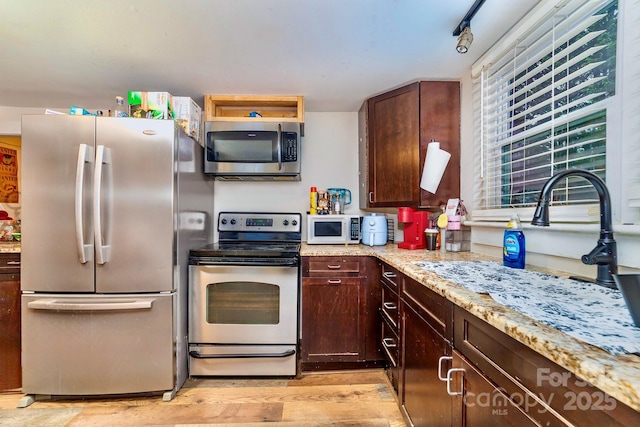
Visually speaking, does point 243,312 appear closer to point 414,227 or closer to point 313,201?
point 313,201

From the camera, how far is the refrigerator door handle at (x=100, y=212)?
153cm

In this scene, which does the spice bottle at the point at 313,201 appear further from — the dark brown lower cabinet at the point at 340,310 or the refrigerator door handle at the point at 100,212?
the refrigerator door handle at the point at 100,212

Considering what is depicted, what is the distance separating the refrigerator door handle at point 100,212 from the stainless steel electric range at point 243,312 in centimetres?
47

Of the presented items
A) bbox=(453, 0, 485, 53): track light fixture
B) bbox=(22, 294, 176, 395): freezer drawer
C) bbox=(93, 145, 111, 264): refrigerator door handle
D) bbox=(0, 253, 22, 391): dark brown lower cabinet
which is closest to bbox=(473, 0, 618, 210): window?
bbox=(453, 0, 485, 53): track light fixture

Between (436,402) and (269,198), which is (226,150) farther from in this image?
(436,402)

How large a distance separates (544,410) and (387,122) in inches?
74.6

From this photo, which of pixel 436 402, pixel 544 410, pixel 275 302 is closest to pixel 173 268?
pixel 275 302

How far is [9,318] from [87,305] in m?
0.58

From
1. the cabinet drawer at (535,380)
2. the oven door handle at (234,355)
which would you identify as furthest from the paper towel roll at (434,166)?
the oven door handle at (234,355)

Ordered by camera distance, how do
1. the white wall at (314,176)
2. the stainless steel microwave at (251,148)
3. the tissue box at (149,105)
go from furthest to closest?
the white wall at (314,176)
the stainless steel microwave at (251,148)
the tissue box at (149,105)

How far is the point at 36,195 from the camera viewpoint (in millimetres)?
1583

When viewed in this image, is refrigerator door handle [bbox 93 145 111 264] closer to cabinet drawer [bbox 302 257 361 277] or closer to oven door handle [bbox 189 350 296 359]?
oven door handle [bbox 189 350 296 359]

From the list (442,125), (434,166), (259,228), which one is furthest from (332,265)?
(442,125)

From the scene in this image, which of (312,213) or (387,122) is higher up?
(387,122)
